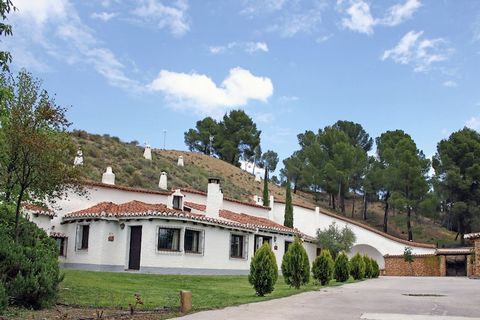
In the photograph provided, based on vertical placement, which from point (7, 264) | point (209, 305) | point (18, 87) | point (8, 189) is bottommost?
point (209, 305)

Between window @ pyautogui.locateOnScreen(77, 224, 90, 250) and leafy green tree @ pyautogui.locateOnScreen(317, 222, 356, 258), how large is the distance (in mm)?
19064

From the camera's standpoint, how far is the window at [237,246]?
2931 cm

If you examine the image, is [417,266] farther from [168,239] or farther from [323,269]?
[168,239]

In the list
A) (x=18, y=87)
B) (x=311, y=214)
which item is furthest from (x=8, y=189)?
(x=311, y=214)

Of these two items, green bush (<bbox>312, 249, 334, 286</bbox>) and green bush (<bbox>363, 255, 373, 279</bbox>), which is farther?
green bush (<bbox>363, 255, 373, 279</bbox>)

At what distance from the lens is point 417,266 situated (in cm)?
4000

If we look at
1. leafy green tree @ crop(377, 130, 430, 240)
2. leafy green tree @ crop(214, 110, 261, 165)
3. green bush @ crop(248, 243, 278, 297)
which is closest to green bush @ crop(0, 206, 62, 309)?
green bush @ crop(248, 243, 278, 297)

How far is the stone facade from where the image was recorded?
3866cm

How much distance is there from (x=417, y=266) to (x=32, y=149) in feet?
111

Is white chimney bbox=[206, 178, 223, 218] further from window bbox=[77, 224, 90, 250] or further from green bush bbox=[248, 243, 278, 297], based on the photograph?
green bush bbox=[248, 243, 278, 297]

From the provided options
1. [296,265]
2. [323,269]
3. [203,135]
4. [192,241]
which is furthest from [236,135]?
[296,265]

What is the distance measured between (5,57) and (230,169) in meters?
66.2

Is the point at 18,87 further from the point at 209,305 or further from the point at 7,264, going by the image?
the point at 209,305

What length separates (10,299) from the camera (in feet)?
36.1
